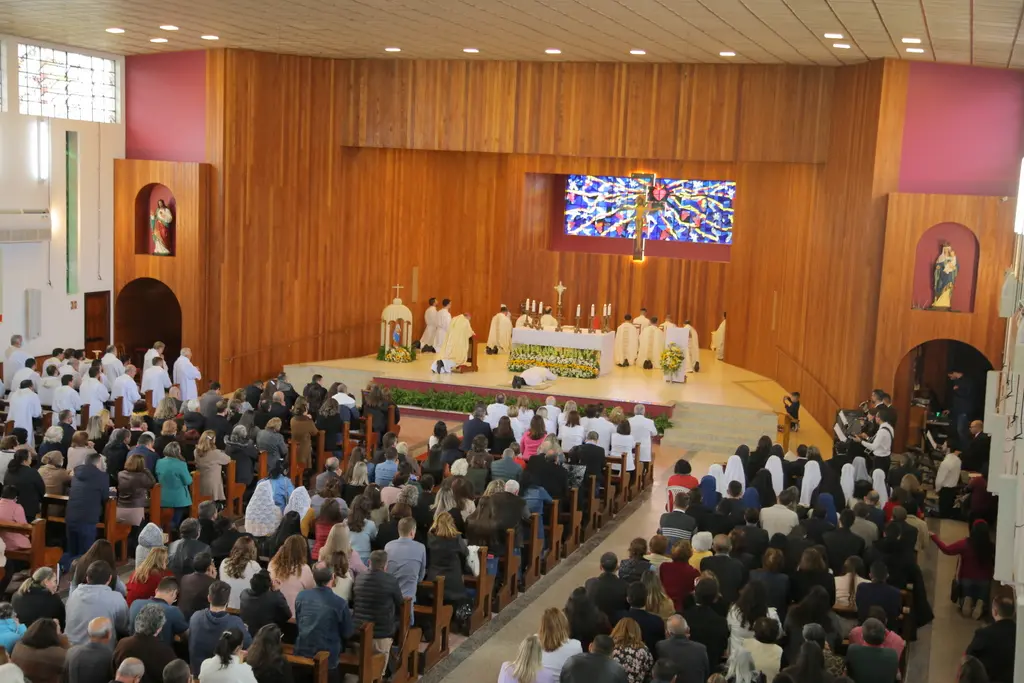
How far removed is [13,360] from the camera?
1666cm

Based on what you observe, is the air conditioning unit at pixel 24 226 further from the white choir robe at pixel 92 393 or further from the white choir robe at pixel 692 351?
the white choir robe at pixel 692 351

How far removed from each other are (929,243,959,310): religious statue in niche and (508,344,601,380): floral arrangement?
6.37m

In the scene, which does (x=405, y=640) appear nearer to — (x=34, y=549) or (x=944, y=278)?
(x=34, y=549)

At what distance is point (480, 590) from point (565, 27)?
834cm

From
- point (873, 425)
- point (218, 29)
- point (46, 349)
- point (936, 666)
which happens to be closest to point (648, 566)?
point (936, 666)

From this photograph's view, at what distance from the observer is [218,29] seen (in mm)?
16922

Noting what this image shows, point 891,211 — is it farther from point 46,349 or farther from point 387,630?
point 46,349

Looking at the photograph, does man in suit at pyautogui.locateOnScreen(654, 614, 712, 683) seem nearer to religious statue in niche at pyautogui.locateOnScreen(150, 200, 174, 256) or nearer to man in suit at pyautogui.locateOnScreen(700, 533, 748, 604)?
man in suit at pyautogui.locateOnScreen(700, 533, 748, 604)

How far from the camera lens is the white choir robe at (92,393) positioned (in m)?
15.4

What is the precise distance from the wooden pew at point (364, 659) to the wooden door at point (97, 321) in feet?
43.2

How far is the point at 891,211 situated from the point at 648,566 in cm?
941

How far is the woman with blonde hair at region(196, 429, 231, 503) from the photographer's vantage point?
1208 centimetres

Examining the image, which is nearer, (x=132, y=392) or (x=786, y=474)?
(x=786, y=474)

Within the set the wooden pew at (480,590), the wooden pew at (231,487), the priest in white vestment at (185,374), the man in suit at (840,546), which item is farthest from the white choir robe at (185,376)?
the man in suit at (840,546)
